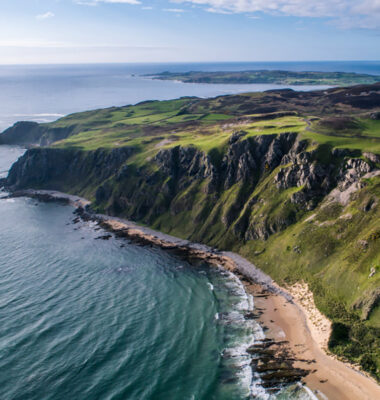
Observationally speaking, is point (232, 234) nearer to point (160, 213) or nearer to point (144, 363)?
point (160, 213)

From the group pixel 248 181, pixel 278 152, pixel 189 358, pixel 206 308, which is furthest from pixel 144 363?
pixel 278 152

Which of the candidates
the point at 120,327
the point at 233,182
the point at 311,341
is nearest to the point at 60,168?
the point at 233,182

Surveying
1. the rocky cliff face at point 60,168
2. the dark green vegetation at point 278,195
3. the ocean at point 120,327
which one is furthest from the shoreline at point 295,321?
the rocky cliff face at point 60,168

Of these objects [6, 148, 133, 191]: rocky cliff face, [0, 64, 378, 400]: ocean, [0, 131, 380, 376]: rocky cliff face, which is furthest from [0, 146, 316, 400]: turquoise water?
[6, 148, 133, 191]: rocky cliff face

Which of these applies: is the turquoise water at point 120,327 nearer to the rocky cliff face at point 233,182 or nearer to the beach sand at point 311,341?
the beach sand at point 311,341

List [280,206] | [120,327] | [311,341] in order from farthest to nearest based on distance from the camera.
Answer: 1. [280,206]
2. [120,327]
3. [311,341]

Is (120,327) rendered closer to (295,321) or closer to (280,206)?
(295,321)

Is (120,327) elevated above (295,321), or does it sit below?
above
